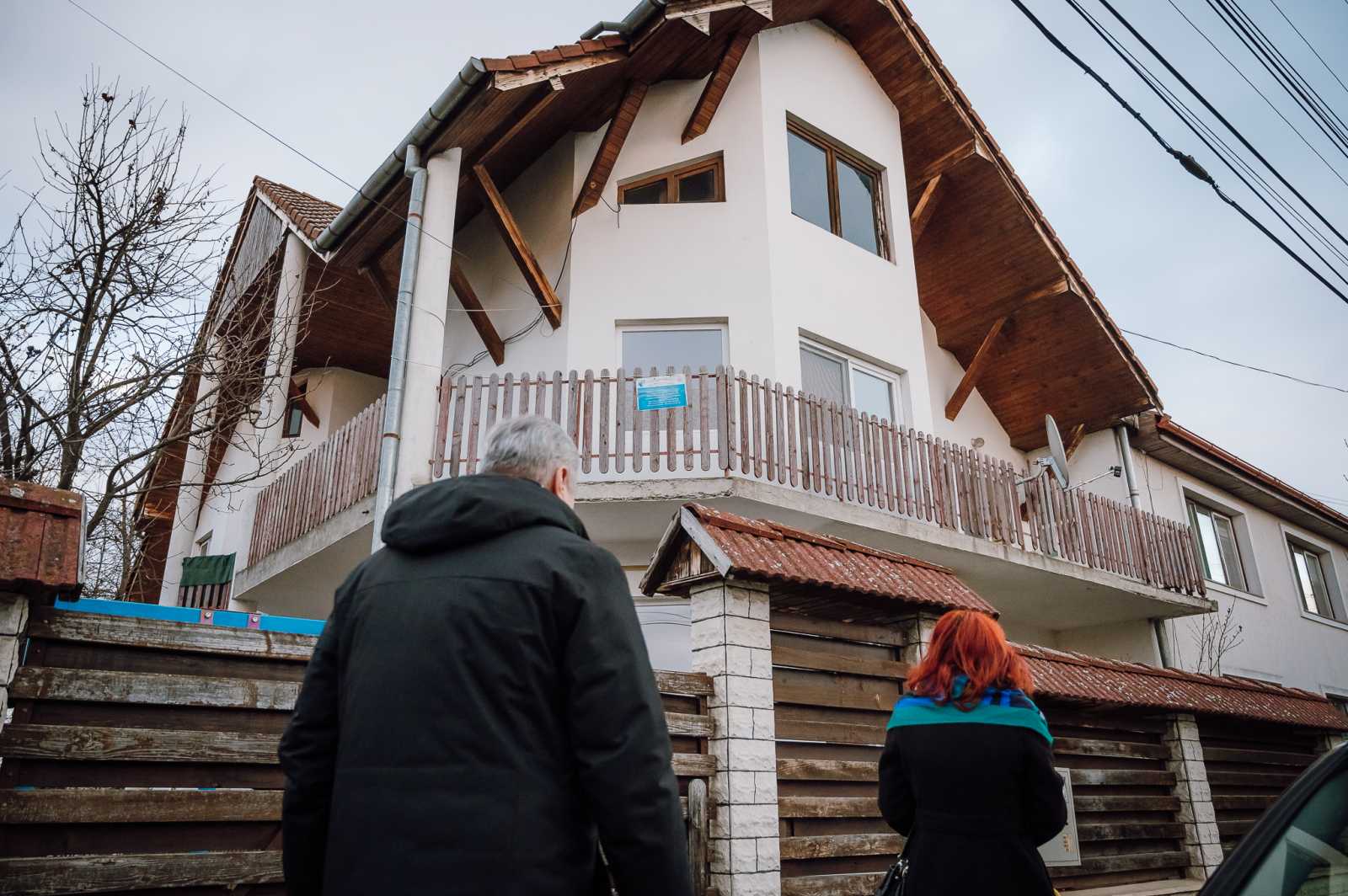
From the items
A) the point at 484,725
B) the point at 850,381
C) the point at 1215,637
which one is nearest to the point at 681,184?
the point at 850,381

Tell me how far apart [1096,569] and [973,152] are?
5.87 meters

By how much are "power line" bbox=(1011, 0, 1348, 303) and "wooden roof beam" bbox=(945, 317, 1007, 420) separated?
5.56 meters

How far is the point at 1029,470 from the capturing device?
16156mm

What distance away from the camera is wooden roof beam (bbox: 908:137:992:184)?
13.5m

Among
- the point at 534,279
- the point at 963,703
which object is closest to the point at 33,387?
the point at 534,279

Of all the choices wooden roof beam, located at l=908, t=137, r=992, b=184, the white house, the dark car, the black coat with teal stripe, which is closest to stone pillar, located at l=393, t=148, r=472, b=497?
the white house

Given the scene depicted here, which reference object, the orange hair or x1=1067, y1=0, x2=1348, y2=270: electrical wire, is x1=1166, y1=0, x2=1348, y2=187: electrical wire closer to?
x1=1067, y1=0, x2=1348, y2=270: electrical wire

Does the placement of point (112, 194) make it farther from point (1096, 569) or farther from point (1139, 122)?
point (1096, 569)

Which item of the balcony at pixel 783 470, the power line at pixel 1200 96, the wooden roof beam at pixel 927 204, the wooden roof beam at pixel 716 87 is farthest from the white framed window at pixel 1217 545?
the wooden roof beam at pixel 716 87

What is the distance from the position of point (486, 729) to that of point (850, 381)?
1034cm

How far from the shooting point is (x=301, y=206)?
13.5 meters

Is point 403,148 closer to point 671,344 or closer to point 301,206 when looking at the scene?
point 671,344

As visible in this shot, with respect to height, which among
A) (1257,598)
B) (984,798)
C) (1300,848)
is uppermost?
(1257,598)

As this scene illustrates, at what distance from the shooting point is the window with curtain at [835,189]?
490 inches
